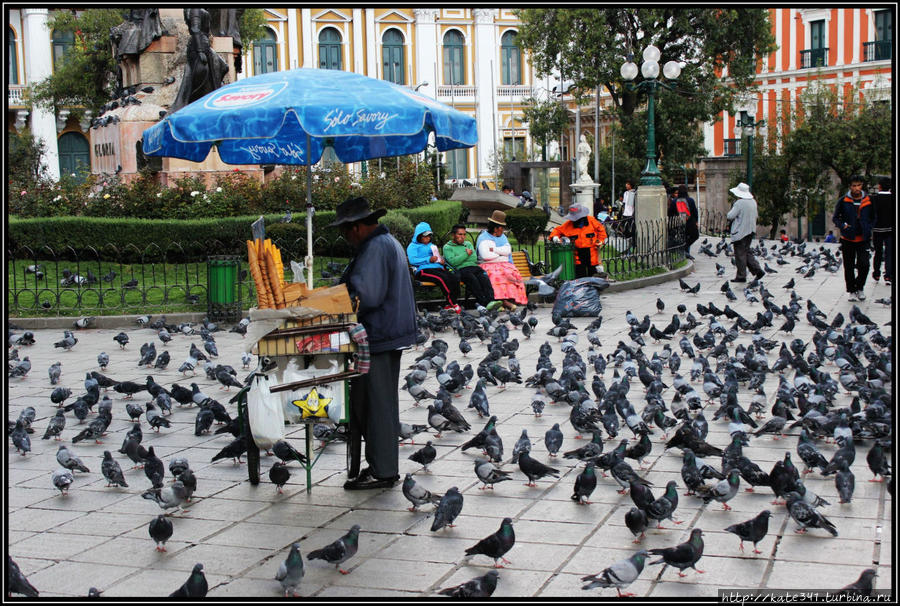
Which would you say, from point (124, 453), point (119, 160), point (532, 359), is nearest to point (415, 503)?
point (124, 453)

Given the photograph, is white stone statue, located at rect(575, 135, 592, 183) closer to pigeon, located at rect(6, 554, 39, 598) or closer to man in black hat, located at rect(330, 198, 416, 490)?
man in black hat, located at rect(330, 198, 416, 490)

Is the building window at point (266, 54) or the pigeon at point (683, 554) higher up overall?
the building window at point (266, 54)

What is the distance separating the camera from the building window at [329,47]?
50688 millimetres

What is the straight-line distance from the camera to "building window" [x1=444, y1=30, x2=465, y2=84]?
5181cm

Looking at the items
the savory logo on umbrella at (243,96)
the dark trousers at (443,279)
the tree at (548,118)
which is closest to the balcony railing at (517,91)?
the tree at (548,118)

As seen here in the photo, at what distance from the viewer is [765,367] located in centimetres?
914

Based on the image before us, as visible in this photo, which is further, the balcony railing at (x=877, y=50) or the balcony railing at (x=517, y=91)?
the balcony railing at (x=517, y=91)

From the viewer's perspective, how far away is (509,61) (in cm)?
5209

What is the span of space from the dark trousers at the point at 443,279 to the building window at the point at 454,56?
39.8 meters

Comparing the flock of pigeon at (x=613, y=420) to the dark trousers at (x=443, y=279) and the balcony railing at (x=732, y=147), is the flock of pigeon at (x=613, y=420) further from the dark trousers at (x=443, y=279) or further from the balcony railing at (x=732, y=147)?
the balcony railing at (x=732, y=147)

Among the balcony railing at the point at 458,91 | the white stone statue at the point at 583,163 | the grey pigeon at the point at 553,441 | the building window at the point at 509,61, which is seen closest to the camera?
the grey pigeon at the point at 553,441

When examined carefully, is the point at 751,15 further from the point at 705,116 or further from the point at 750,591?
the point at 750,591

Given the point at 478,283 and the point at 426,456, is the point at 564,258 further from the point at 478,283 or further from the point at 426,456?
the point at 426,456

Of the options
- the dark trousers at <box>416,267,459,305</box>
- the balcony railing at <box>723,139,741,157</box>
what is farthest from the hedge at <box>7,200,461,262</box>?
the balcony railing at <box>723,139,741,157</box>
